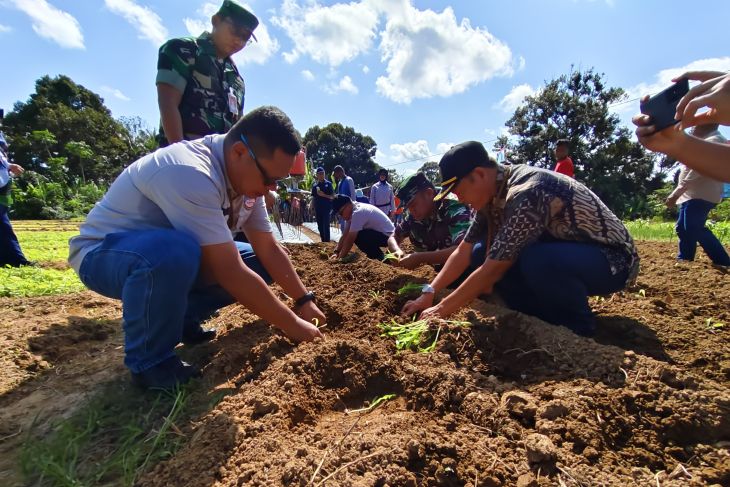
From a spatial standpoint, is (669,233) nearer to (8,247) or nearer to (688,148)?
(688,148)

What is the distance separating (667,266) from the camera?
13.4 feet

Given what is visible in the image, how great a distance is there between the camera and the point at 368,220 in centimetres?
494

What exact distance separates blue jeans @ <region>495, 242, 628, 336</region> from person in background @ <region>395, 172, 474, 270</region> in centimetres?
121

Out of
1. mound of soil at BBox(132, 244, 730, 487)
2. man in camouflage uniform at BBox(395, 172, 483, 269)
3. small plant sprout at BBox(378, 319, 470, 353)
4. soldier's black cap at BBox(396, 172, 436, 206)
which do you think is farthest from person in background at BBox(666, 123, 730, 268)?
small plant sprout at BBox(378, 319, 470, 353)

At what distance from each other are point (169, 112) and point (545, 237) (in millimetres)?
2429

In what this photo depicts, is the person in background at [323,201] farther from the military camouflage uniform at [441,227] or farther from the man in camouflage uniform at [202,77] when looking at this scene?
the man in camouflage uniform at [202,77]

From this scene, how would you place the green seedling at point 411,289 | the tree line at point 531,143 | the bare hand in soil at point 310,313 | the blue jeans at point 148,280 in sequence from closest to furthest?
the blue jeans at point 148,280 → the bare hand in soil at point 310,313 → the green seedling at point 411,289 → the tree line at point 531,143

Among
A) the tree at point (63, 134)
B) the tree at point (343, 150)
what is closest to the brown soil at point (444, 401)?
the tree at point (63, 134)

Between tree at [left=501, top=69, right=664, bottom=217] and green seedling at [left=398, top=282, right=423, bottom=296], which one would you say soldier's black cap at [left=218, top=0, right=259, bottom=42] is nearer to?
green seedling at [left=398, top=282, right=423, bottom=296]

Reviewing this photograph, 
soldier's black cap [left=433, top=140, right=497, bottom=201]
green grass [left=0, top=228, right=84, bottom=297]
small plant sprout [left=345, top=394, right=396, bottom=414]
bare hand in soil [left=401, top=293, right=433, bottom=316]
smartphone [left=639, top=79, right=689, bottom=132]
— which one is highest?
smartphone [left=639, top=79, right=689, bottom=132]

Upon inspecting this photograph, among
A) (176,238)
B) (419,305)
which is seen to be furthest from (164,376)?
(419,305)

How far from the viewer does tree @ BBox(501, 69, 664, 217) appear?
22.6 meters

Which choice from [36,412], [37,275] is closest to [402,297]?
[36,412]

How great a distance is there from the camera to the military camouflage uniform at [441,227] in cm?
347
